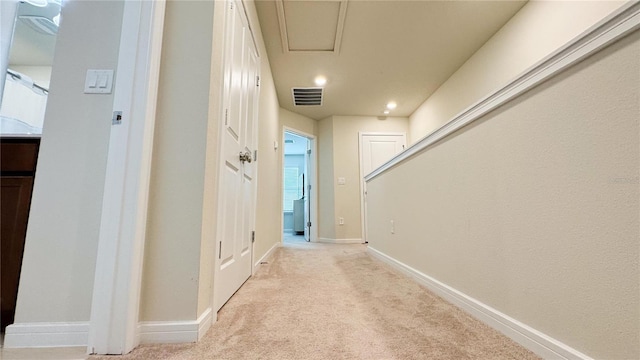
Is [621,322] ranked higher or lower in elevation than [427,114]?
lower

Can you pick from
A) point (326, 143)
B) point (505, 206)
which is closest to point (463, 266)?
point (505, 206)

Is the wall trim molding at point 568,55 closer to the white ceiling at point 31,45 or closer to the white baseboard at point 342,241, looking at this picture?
the white ceiling at point 31,45

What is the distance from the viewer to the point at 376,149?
500 cm

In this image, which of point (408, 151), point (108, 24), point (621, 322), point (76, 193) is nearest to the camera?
point (621, 322)

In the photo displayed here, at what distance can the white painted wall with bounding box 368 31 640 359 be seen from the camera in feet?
2.21

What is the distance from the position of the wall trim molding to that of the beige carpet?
95 cm

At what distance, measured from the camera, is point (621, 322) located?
0.67 m

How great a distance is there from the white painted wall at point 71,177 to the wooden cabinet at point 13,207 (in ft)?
0.43

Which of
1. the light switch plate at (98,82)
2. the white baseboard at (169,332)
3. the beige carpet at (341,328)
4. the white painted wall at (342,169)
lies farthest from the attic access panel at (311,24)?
the white baseboard at (169,332)

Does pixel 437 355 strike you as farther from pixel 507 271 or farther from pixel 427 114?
pixel 427 114

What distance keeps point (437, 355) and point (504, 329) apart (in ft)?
1.20

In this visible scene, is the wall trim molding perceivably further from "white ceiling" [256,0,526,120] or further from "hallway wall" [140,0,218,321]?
"white ceiling" [256,0,526,120]

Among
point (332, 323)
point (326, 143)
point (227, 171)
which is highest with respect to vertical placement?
point (326, 143)

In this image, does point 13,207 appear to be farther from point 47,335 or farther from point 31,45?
point 31,45
